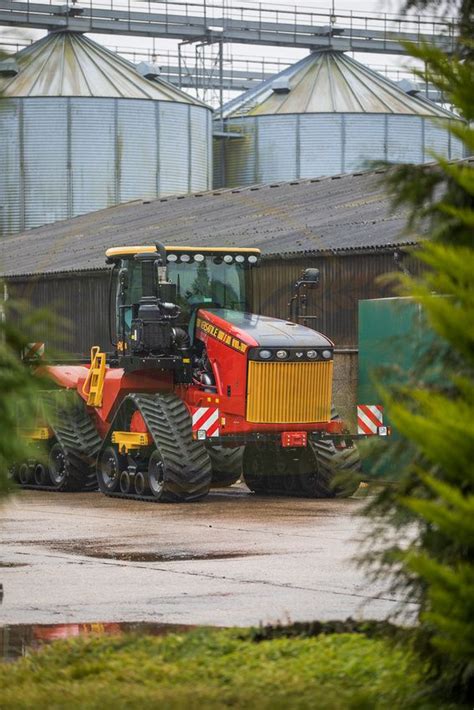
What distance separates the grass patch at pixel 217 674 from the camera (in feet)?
21.6

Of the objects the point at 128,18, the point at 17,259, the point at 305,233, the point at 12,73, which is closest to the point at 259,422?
the point at 305,233

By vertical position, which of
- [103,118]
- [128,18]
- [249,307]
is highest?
[128,18]

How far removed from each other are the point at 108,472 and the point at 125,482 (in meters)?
0.65

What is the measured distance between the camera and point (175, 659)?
784cm

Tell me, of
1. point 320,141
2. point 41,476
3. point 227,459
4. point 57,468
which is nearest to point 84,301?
point 41,476

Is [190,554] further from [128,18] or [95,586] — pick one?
[128,18]

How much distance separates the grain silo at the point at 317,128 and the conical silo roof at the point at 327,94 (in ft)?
0.12

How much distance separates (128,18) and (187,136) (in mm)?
9009

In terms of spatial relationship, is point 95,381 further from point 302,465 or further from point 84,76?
point 84,76

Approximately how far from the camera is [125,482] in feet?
76.0

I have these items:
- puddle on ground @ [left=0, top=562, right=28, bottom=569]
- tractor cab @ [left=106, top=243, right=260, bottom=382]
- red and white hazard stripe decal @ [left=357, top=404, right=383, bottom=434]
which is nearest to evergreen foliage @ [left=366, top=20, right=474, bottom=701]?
puddle on ground @ [left=0, top=562, right=28, bottom=569]

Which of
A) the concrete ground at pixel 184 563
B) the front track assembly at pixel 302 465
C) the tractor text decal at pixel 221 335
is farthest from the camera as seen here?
the front track assembly at pixel 302 465

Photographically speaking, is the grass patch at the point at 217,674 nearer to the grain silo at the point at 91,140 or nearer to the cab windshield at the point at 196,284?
the cab windshield at the point at 196,284

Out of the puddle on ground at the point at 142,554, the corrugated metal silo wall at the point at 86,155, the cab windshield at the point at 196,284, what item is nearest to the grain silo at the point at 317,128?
the corrugated metal silo wall at the point at 86,155
